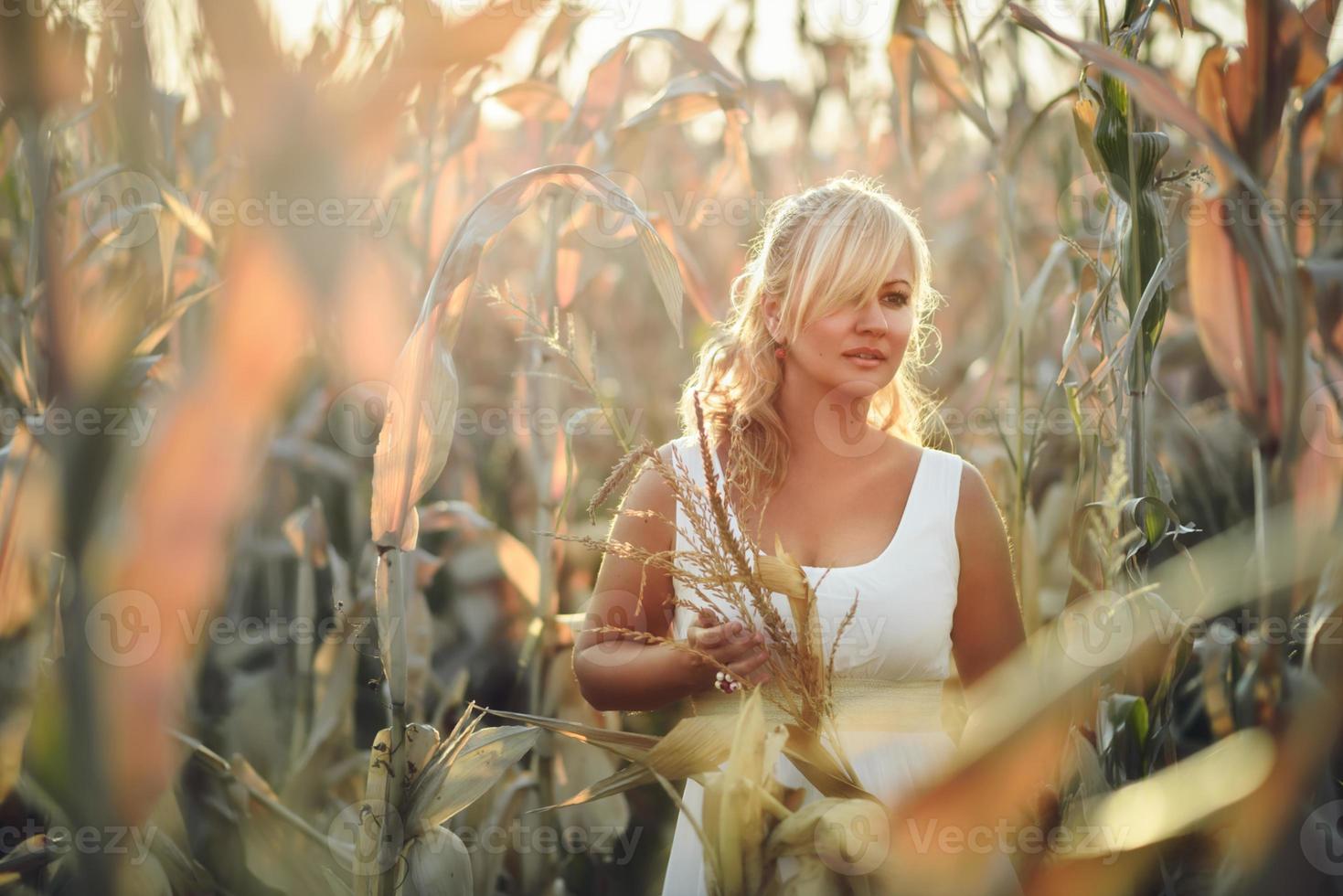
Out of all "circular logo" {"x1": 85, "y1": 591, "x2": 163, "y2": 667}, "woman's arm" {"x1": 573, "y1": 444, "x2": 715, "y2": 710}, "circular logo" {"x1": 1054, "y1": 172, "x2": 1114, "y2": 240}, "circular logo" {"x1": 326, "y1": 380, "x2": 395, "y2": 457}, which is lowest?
"woman's arm" {"x1": 573, "y1": 444, "x2": 715, "y2": 710}

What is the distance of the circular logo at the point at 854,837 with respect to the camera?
75 centimetres

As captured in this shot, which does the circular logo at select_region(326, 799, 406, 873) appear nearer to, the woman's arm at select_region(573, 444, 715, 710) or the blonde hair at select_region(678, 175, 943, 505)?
the woman's arm at select_region(573, 444, 715, 710)

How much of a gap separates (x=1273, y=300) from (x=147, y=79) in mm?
922

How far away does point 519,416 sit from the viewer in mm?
1646

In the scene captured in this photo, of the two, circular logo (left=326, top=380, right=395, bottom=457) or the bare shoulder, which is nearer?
the bare shoulder

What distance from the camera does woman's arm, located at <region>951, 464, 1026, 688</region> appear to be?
1.30m

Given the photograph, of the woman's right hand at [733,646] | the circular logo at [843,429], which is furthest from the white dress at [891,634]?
the woman's right hand at [733,646]

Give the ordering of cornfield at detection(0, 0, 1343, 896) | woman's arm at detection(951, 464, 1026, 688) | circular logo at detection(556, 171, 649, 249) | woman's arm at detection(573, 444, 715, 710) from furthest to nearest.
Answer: circular logo at detection(556, 171, 649, 249) → woman's arm at detection(951, 464, 1026, 688) → woman's arm at detection(573, 444, 715, 710) → cornfield at detection(0, 0, 1343, 896)

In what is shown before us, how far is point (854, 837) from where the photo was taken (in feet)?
2.45

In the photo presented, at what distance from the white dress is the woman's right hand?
249 millimetres

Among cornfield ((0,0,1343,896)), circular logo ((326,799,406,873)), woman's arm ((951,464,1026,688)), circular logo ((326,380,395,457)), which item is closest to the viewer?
cornfield ((0,0,1343,896))

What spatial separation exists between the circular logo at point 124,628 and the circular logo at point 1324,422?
3.35ft

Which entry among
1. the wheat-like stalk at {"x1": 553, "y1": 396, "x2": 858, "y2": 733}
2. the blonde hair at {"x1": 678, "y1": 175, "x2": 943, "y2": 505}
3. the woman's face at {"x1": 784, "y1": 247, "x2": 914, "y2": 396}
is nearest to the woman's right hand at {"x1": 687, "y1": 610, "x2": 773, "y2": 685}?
the wheat-like stalk at {"x1": 553, "y1": 396, "x2": 858, "y2": 733}

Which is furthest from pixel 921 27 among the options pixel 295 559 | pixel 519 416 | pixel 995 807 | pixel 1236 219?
pixel 295 559
